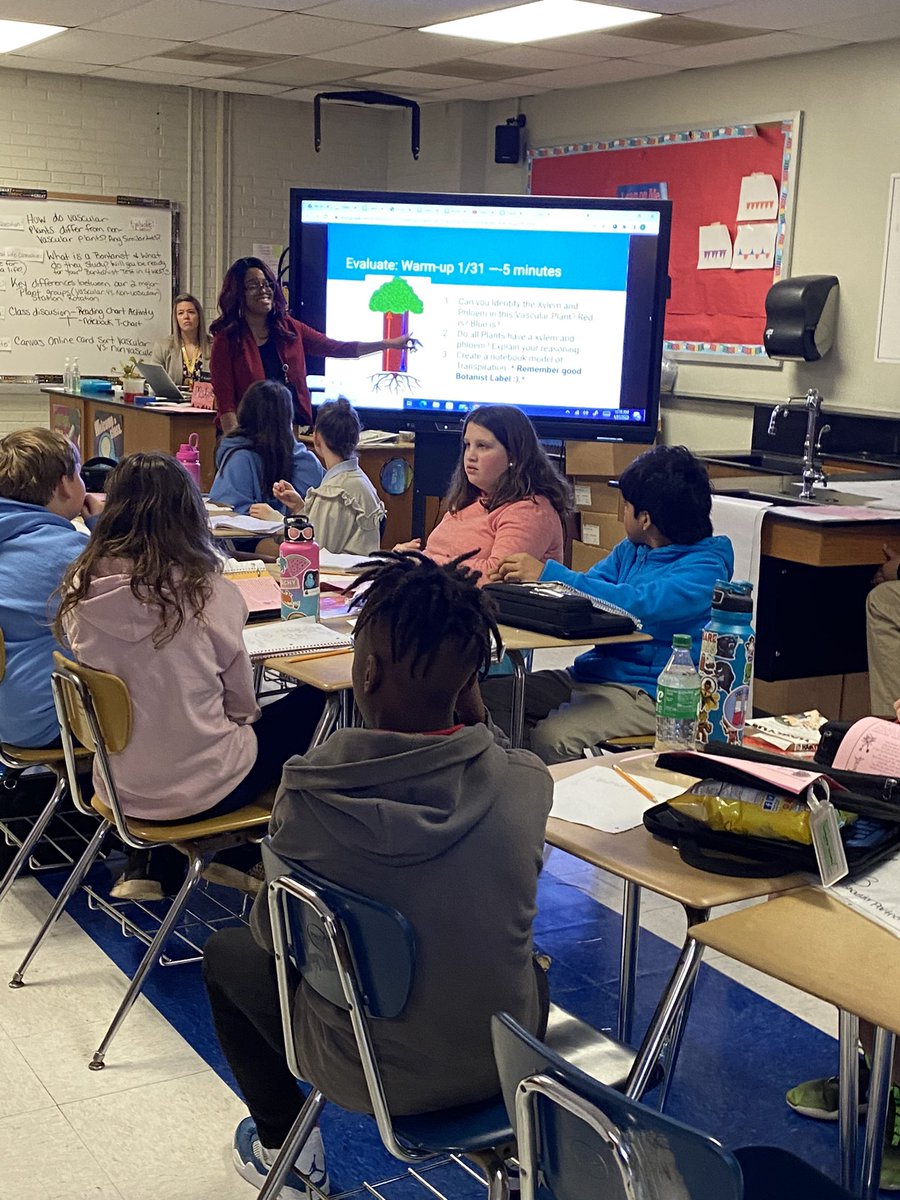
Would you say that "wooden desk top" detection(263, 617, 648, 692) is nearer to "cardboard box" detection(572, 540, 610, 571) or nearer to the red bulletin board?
"cardboard box" detection(572, 540, 610, 571)

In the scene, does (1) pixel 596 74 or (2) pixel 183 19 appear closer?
(2) pixel 183 19

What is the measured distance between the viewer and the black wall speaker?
850 cm

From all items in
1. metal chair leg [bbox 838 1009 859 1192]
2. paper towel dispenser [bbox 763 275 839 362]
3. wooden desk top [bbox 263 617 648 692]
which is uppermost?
paper towel dispenser [bbox 763 275 839 362]

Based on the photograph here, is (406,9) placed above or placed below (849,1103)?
above

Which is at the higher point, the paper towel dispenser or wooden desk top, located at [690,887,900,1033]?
the paper towel dispenser

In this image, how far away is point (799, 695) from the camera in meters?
4.73

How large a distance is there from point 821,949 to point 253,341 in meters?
4.60

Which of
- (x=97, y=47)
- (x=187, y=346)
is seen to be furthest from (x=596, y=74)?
(x=187, y=346)

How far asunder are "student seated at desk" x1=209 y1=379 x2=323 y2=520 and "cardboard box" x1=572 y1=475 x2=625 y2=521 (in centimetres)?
252

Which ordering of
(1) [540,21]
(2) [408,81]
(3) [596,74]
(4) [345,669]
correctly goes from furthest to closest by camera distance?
(2) [408,81]
(3) [596,74]
(1) [540,21]
(4) [345,669]

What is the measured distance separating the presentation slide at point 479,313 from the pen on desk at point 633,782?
10.2 ft

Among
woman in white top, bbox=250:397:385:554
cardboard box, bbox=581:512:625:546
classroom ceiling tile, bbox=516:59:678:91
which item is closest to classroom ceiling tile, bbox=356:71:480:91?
classroom ceiling tile, bbox=516:59:678:91

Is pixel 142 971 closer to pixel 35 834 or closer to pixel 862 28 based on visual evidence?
pixel 35 834

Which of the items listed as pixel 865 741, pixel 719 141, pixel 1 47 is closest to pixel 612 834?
pixel 865 741
